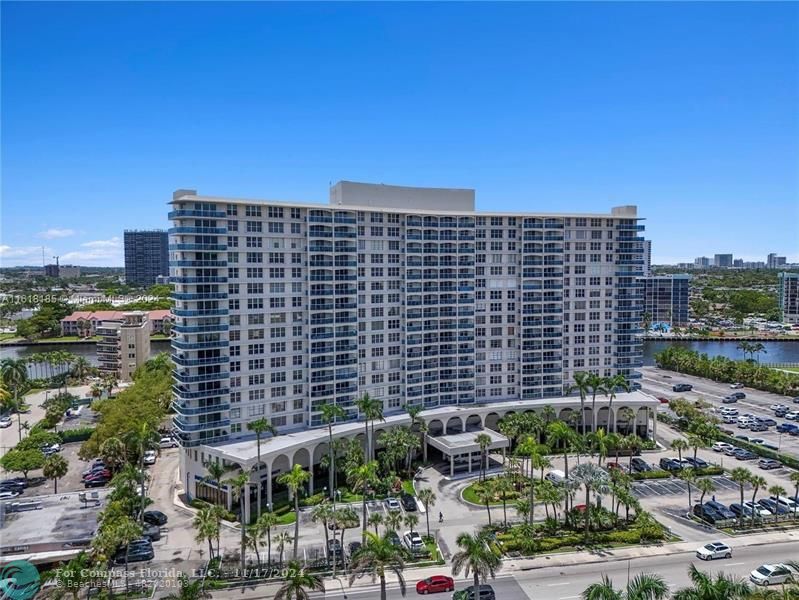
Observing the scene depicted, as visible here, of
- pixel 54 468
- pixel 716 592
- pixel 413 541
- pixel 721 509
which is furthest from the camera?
pixel 54 468

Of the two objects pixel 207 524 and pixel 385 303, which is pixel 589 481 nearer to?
pixel 207 524

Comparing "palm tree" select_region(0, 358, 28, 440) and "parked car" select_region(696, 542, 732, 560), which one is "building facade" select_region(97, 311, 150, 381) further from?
"parked car" select_region(696, 542, 732, 560)

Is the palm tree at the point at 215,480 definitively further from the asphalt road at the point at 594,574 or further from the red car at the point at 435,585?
the red car at the point at 435,585

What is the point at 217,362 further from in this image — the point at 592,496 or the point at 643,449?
the point at 643,449

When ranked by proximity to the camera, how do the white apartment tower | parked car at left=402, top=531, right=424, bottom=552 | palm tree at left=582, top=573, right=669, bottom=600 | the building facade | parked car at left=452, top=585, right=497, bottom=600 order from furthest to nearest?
the building facade → the white apartment tower → parked car at left=402, top=531, right=424, bottom=552 → parked car at left=452, top=585, right=497, bottom=600 → palm tree at left=582, top=573, right=669, bottom=600

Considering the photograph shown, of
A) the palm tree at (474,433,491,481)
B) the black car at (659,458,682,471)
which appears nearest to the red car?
the palm tree at (474,433,491,481)

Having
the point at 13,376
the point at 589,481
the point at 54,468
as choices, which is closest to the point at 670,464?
the point at 589,481

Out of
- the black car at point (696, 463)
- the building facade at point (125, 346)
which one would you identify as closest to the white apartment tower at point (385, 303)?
the black car at point (696, 463)
